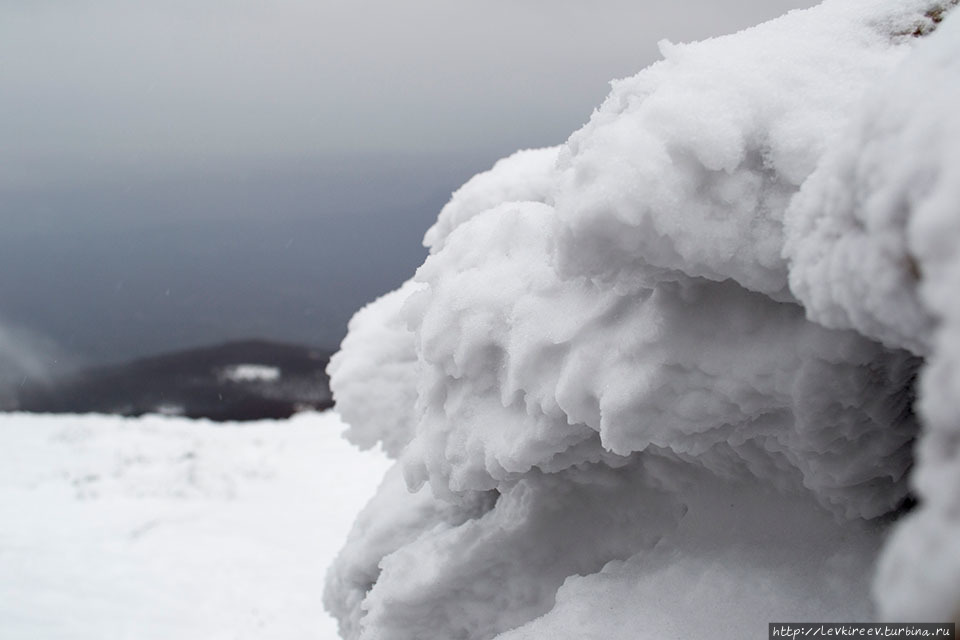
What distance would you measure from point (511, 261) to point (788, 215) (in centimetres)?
141

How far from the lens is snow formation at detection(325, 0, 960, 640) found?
1265 mm

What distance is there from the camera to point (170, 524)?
11.1m

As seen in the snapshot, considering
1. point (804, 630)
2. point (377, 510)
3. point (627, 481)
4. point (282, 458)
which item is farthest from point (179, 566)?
point (804, 630)

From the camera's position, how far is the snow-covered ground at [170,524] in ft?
29.0

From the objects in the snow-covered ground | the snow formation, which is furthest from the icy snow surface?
the snow formation

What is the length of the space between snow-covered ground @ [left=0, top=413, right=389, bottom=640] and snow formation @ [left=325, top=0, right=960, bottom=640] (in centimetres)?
729

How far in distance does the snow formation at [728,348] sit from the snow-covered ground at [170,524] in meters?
7.29

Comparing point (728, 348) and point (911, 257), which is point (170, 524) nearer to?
point (728, 348)

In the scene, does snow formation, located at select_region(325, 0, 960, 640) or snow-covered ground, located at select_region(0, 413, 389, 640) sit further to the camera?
snow-covered ground, located at select_region(0, 413, 389, 640)

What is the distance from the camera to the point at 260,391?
18.8 metres

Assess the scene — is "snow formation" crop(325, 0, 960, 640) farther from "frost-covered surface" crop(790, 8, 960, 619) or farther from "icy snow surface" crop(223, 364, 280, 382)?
"icy snow surface" crop(223, 364, 280, 382)

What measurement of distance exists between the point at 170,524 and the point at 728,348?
11.3m

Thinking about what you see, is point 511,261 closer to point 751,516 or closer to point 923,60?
point 751,516

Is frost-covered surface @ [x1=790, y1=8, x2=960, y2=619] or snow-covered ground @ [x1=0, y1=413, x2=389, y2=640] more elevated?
snow-covered ground @ [x1=0, y1=413, x2=389, y2=640]
